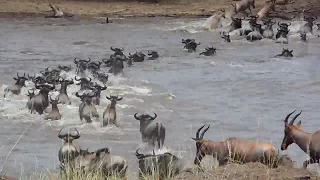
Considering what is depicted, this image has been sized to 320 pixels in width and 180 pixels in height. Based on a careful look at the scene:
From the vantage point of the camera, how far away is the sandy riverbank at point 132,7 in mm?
27328

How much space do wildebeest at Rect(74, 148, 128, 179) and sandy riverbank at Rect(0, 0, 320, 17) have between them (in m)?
19.6

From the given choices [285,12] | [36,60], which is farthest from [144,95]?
[285,12]

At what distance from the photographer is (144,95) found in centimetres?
1341

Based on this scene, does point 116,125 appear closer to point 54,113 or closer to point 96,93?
point 54,113

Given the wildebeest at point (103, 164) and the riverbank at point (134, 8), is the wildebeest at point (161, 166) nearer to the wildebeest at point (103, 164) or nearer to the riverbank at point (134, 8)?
the wildebeest at point (103, 164)

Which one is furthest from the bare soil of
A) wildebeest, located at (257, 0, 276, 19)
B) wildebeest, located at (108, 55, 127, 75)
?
wildebeest, located at (257, 0, 276, 19)

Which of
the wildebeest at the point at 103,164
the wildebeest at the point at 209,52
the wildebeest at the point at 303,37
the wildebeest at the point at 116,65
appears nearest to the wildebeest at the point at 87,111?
the wildebeest at the point at 103,164

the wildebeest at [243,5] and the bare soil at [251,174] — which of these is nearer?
the bare soil at [251,174]

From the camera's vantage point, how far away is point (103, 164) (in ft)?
24.8

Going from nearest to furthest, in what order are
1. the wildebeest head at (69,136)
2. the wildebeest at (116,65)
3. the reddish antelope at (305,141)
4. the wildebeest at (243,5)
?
the reddish antelope at (305,141) < the wildebeest head at (69,136) < the wildebeest at (116,65) < the wildebeest at (243,5)

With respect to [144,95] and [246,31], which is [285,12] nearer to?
[246,31]

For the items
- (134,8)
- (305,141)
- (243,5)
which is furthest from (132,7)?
(305,141)

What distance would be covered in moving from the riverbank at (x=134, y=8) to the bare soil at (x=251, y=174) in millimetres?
19454

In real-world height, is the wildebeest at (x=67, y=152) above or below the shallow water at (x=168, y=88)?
above
